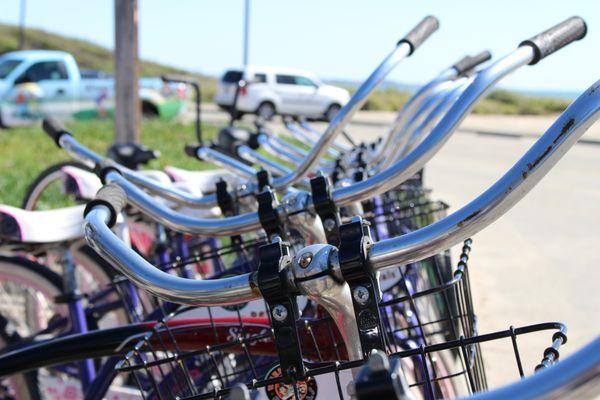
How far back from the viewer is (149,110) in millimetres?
19109

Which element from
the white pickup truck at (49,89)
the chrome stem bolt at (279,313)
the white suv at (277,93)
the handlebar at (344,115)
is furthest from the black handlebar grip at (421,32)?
A: the white suv at (277,93)

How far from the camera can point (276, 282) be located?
1028 millimetres

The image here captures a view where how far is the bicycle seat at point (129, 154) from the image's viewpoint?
3.64 metres

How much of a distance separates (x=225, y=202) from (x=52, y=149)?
9.38 metres

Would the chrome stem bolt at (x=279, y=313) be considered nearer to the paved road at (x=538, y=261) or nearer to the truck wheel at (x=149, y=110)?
the paved road at (x=538, y=261)

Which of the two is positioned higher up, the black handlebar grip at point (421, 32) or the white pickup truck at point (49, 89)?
the white pickup truck at point (49, 89)

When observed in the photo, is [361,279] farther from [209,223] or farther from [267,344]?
[267,344]

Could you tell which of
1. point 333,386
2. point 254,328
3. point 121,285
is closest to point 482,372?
point 333,386

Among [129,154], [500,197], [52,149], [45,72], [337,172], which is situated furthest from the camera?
[45,72]

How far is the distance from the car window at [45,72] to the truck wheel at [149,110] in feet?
7.06

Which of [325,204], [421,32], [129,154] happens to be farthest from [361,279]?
[129,154]

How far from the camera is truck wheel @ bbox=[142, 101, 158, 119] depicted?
18.9 meters

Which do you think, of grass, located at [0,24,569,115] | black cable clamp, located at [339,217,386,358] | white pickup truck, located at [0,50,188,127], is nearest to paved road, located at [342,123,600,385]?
black cable clamp, located at [339,217,386,358]

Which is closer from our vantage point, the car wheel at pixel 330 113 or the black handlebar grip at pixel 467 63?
the black handlebar grip at pixel 467 63
